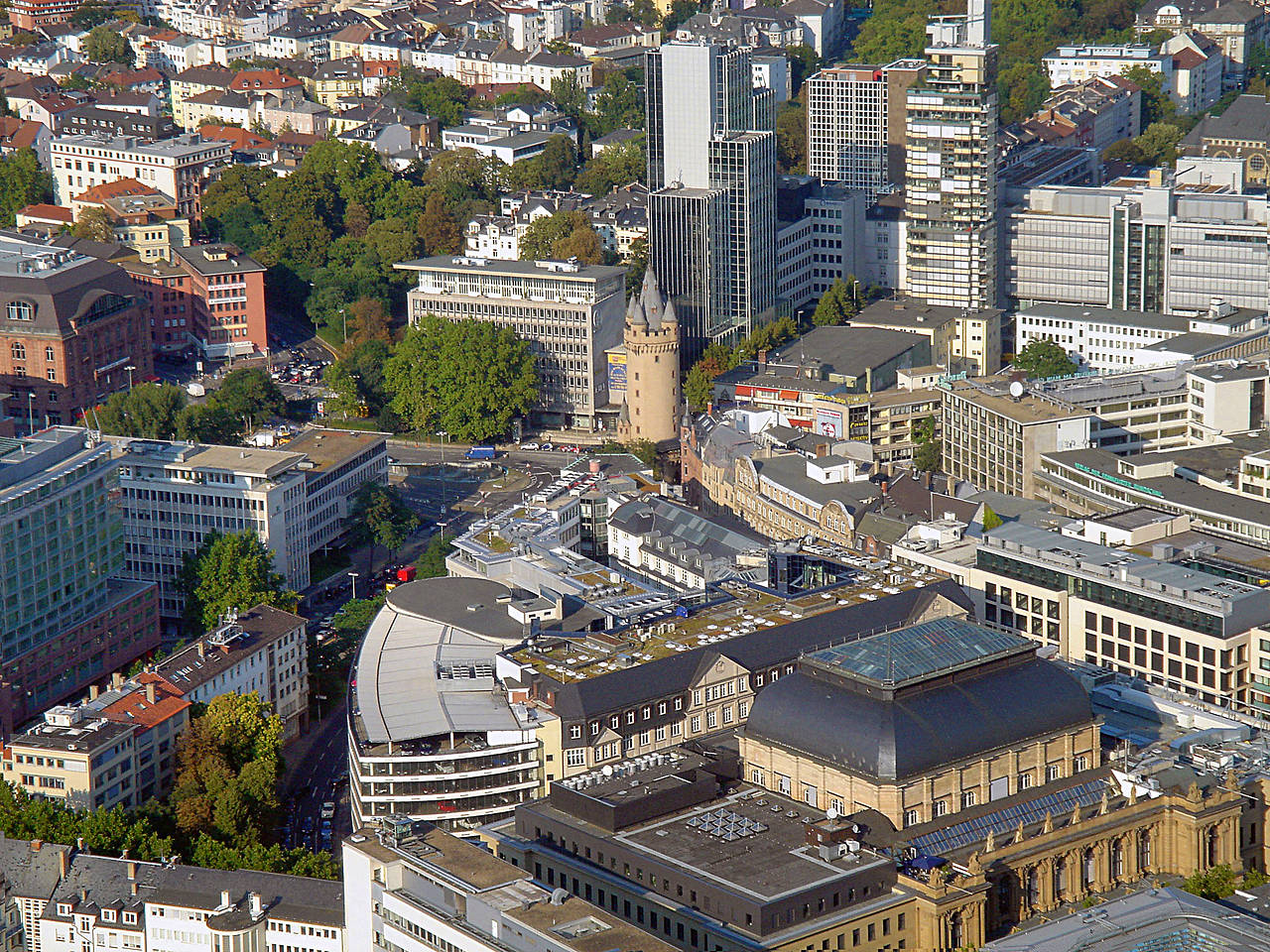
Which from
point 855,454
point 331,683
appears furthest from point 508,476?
point 331,683

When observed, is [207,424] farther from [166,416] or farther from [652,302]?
[652,302]

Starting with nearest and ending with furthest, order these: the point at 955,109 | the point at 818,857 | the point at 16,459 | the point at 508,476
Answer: the point at 818,857 → the point at 16,459 → the point at 508,476 → the point at 955,109

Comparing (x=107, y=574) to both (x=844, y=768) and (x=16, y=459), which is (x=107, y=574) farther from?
(x=844, y=768)

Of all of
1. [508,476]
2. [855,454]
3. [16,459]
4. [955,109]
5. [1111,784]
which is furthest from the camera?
[955,109]

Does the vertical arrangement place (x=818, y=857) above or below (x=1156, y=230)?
below

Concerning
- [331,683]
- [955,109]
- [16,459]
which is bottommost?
[331,683]

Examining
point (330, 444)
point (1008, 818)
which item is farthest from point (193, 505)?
Answer: point (1008, 818)

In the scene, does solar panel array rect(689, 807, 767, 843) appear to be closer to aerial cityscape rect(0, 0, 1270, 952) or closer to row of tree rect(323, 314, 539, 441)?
aerial cityscape rect(0, 0, 1270, 952)

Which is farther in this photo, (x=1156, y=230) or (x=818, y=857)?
(x=1156, y=230)
